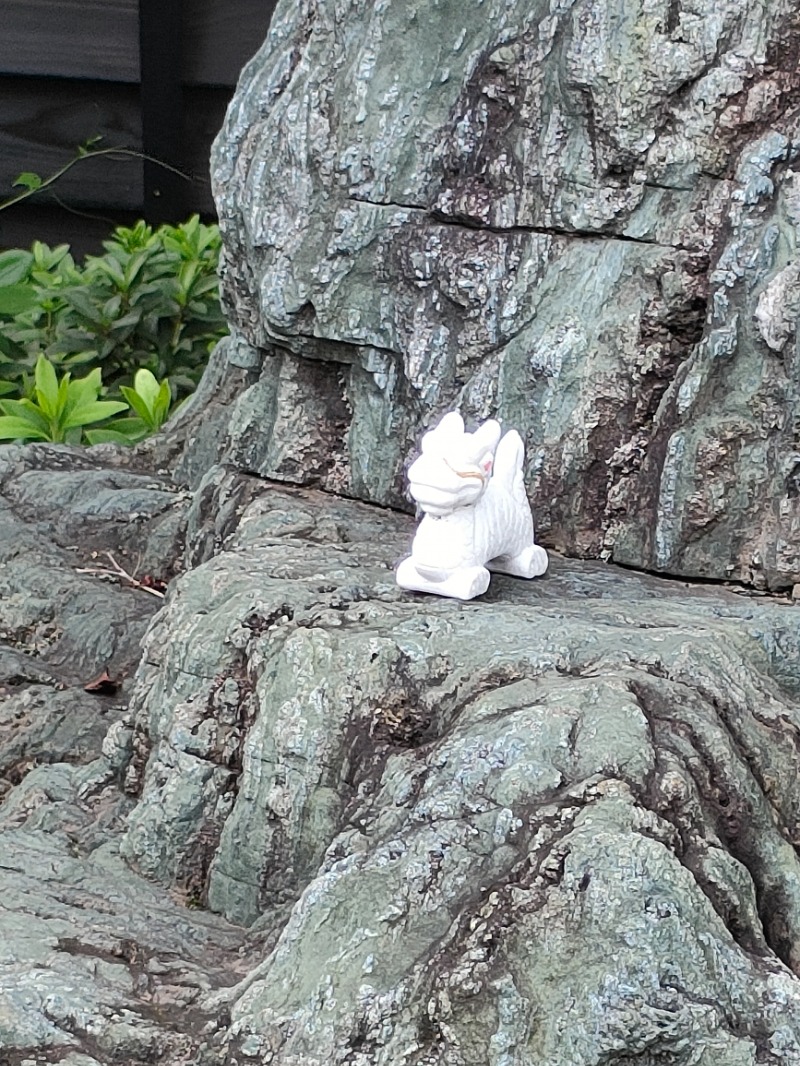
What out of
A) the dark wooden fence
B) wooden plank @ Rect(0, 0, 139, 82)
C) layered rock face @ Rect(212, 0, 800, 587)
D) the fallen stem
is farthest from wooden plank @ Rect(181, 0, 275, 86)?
the fallen stem

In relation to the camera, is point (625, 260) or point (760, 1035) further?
point (625, 260)

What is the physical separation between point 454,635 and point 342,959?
0.68 metres

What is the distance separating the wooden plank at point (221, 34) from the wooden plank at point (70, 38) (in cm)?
26

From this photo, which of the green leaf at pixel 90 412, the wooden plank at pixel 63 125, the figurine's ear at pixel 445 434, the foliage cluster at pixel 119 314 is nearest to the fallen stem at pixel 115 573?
the green leaf at pixel 90 412

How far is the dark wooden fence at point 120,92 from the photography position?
7.14m

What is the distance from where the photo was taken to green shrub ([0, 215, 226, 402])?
6.32 meters

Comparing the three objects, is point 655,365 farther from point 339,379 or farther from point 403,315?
point 339,379

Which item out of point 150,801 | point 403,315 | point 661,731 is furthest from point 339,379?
point 661,731

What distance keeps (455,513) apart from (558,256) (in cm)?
87

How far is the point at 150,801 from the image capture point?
9.40ft

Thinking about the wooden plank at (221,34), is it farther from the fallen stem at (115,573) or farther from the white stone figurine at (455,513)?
the white stone figurine at (455,513)

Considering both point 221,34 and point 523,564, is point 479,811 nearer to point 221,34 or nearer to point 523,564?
point 523,564

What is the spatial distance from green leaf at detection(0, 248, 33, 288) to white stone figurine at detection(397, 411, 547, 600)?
3811 millimetres

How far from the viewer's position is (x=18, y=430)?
5543mm
